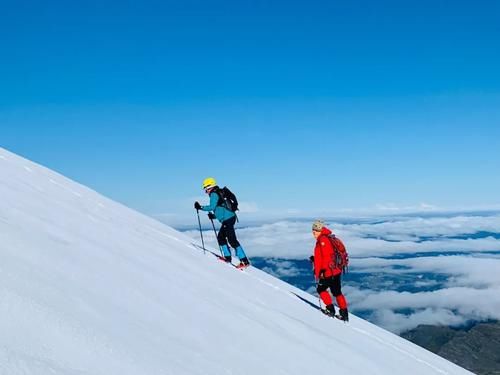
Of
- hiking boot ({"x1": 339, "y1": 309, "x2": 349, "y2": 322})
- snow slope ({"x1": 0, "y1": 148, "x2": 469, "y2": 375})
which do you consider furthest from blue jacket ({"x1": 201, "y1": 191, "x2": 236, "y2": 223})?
hiking boot ({"x1": 339, "y1": 309, "x2": 349, "y2": 322})

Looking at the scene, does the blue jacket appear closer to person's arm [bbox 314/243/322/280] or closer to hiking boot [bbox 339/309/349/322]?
person's arm [bbox 314/243/322/280]

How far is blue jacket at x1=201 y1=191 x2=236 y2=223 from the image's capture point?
12734 millimetres

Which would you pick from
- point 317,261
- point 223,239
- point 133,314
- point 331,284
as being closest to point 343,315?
point 331,284

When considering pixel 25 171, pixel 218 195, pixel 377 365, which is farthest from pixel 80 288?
pixel 25 171

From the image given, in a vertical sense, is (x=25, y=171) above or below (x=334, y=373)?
above

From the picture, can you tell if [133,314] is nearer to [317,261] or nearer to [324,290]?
[317,261]

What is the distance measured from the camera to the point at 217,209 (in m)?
12.9

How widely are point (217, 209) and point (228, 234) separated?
2.64ft

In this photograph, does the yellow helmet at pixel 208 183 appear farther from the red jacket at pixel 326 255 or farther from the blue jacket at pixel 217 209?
the red jacket at pixel 326 255

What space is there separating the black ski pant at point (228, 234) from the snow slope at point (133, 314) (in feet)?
7.23

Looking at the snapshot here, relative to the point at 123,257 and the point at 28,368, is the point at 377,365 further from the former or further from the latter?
the point at 28,368

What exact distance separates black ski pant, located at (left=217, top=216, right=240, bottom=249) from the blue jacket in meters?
0.12

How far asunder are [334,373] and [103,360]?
12.5 ft

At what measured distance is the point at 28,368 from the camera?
8.79ft
